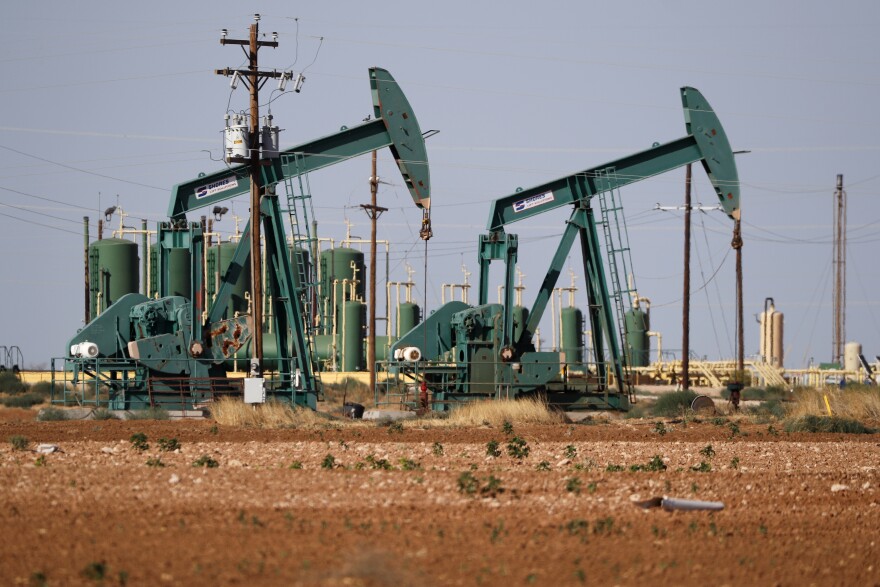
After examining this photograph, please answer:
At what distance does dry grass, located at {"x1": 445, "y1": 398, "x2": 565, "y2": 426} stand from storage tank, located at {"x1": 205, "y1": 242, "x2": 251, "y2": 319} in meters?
19.9

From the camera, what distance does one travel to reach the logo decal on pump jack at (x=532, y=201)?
2731cm

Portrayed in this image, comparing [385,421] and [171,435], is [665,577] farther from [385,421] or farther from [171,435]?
[385,421]

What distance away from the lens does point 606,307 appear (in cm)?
2758

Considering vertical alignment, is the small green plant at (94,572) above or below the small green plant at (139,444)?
above

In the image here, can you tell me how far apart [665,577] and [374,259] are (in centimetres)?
2692

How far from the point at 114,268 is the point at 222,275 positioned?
6.99 meters

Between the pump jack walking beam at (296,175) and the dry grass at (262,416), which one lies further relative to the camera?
the pump jack walking beam at (296,175)

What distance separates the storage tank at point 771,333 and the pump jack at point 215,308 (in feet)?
123

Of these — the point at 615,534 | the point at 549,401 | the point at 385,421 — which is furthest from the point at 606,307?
the point at 615,534

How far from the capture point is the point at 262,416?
2272 centimetres

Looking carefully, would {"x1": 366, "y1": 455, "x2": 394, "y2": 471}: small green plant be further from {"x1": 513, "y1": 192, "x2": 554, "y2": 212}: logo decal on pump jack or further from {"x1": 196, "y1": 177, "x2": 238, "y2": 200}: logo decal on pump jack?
{"x1": 513, "y1": 192, "x2": 554, "y2": 212}: logo decal on pump jack

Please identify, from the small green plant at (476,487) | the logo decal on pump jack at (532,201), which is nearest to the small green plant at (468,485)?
the small green plant at (476,487)

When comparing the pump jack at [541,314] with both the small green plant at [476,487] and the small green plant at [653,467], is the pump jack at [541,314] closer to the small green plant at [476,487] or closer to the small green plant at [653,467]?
the small green plant at [653,467]

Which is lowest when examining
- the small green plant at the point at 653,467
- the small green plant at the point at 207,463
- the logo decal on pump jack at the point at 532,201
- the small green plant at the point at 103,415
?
the small green plant at the point at 103,415
